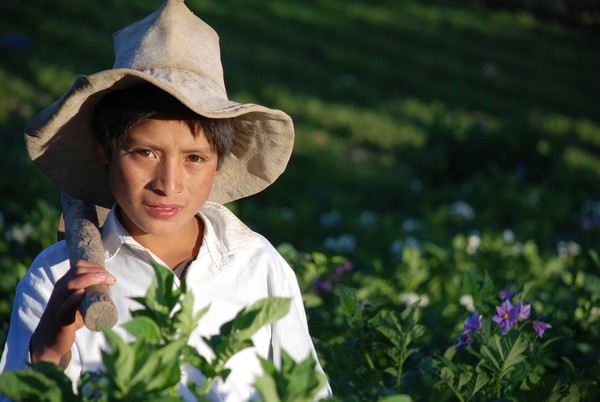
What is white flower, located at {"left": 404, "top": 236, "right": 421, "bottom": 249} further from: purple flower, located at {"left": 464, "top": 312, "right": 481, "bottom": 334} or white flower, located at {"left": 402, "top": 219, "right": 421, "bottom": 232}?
purple flower, located at {"left": 464, "top": 312, "right": 481, "bottom": 334}

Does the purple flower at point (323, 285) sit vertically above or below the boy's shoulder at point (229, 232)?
below

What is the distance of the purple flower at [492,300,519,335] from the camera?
2.33 meters

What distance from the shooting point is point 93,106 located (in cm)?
212

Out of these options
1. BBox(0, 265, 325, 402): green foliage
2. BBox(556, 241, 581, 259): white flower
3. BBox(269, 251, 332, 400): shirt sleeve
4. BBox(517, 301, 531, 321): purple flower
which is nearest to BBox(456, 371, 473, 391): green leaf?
BBox(269, 251, 332, 400): shirt sleeve

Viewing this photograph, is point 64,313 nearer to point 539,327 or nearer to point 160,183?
point 160,183

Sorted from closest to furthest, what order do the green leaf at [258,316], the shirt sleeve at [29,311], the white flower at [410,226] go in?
the green leaf at [258,316] < the shirt sleeve at [29,311] < the white flower at [410,226]

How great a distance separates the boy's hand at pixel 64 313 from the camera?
169cm

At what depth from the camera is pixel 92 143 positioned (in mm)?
2215

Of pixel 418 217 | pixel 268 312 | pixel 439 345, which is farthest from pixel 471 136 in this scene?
pixel 268 312

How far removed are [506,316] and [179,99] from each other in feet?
3.52

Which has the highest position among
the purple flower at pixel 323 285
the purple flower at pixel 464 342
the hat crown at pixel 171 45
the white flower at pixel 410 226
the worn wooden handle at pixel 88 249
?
the hat crown at pixel 171 45

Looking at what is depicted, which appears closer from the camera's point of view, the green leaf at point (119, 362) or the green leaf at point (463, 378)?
the green leaf at point (119, 362)

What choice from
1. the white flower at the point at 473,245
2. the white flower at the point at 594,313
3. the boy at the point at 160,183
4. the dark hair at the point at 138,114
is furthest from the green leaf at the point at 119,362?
the white flower at the point at 473,245

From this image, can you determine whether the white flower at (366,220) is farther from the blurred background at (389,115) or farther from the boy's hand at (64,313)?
the boy's hand at (64,313)
